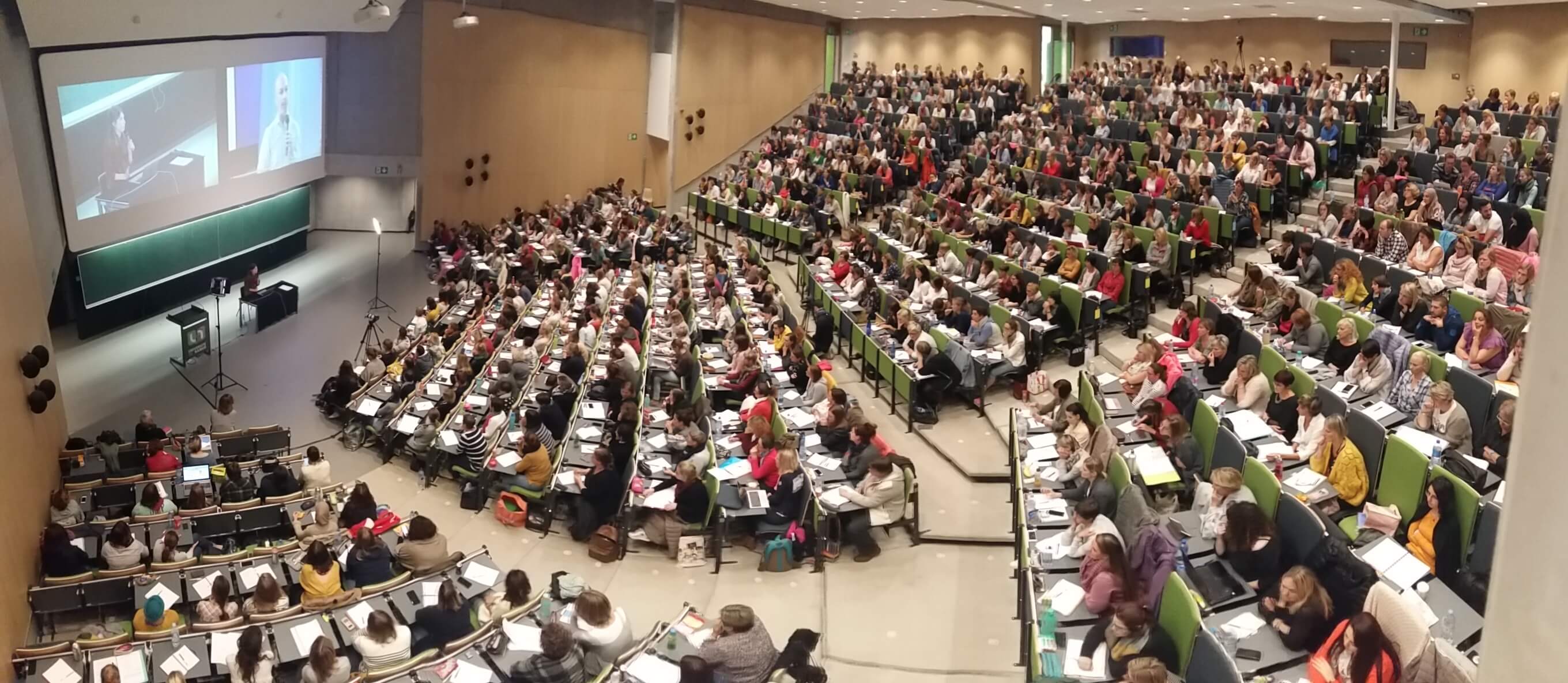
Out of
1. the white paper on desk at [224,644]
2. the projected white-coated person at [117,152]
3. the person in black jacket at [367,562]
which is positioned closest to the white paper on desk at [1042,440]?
the person in black jacket at [367,562]

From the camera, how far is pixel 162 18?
531 inches

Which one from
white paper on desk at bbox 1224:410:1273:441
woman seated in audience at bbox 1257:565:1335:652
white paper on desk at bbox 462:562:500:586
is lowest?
white paper on desk at bbox 462:562:500:586

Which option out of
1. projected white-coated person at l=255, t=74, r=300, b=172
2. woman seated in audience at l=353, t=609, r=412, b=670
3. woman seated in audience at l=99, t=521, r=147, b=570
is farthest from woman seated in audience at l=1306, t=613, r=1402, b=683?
projected white-coated person at l=255, t=74, r=300, b=172

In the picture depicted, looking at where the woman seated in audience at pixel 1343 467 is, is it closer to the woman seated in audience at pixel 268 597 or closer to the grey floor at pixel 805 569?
the grey floor at pixel 805 569

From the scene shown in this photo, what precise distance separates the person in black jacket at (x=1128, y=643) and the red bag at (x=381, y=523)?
233 inches

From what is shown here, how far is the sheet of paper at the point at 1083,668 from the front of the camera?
620cm

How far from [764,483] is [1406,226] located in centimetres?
804

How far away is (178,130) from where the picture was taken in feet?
53.6

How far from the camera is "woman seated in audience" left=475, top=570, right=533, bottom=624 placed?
7.58 m

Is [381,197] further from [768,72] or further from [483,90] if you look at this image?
[768,72]

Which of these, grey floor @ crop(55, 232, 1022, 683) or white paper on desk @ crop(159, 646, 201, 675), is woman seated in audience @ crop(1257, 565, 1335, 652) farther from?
white paper on desk @ crop(159, 646, 201, 675)

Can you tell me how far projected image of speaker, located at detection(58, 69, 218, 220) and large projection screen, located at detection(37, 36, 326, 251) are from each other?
0.05ft

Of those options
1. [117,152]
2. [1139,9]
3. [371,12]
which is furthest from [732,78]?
[117,152]

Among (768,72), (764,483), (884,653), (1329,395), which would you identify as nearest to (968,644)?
(884,653)
